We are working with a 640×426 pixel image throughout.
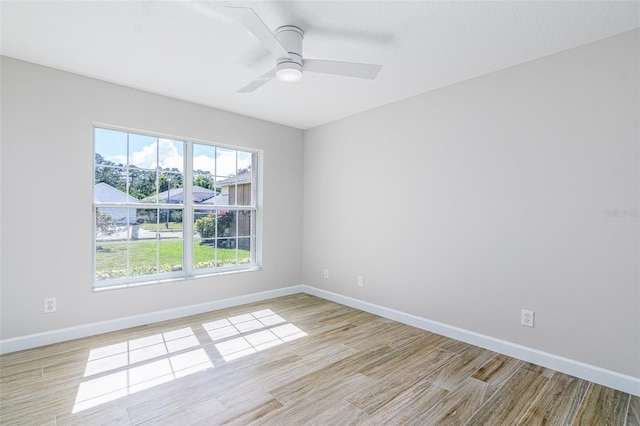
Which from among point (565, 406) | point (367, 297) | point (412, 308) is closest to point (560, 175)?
point (565, 406)

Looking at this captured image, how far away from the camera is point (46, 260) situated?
9.29ft

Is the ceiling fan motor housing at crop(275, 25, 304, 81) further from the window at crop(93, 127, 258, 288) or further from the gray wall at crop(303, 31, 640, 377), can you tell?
the window at crop(93, 127, 258, 288)

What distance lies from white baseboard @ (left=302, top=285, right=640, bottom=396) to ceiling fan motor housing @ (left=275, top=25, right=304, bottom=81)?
2658mm

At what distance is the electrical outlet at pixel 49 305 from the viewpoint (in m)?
2.83

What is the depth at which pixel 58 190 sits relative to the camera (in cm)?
289

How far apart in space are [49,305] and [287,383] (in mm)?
2269

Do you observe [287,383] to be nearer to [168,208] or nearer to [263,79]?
[263,79]

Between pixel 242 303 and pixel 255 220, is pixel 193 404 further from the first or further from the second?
pixel 255 220

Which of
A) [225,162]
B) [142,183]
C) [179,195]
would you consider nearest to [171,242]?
[179,195]

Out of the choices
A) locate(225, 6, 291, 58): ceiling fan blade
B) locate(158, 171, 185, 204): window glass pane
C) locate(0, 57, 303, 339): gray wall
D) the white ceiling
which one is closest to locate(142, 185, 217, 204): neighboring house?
locate(158, 171, 185, 204): window glass pane

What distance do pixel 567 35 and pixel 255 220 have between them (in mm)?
3637

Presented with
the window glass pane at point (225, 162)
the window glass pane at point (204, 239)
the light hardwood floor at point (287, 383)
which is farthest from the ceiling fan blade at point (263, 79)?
the light hardwood floor at point (287, 383)

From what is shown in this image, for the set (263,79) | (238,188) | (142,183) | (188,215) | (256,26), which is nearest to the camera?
(256,26)

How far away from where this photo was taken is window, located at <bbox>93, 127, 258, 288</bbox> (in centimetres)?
323
